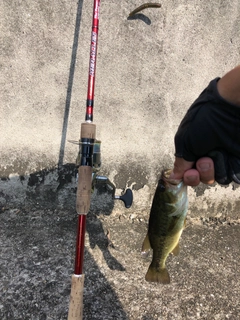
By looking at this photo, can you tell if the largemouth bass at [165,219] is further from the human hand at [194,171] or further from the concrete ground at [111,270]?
the concrete ground at [111,270]

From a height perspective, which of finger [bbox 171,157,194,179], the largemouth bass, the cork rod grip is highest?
finger [bbox 171,157,194,179]

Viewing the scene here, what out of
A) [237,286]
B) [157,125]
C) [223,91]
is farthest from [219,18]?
[237,286]

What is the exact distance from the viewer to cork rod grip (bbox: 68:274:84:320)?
5.93ft

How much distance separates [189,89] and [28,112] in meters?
1.69

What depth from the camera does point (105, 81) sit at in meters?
2.86

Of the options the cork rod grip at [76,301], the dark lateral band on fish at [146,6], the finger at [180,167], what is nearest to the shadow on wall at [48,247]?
the cork rod grip at [76,301]

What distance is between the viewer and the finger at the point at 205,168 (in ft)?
4.72

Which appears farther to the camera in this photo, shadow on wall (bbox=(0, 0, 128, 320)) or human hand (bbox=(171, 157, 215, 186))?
shadow on wall (bbox=(0, 0, 128, 320))

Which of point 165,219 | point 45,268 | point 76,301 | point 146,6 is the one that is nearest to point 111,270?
point 45,268

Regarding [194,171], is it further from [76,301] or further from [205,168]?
[76,301]

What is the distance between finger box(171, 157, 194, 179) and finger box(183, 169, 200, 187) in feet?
0.07

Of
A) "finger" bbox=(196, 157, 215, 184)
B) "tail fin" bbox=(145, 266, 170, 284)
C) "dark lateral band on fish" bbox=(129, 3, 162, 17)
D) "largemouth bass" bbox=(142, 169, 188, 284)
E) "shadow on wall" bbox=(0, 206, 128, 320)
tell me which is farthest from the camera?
"dark lateral band on fish" bbox=(129, 3, 162, 17)

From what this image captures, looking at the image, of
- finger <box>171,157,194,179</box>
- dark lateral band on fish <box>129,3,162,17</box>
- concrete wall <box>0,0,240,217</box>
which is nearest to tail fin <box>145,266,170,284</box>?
finger <box>171,157,194,179</box>

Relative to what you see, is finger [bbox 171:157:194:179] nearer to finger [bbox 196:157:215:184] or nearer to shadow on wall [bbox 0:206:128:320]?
finger [bbox 196:157:215:184]
